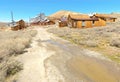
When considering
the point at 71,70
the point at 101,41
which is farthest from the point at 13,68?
the point at 101,41

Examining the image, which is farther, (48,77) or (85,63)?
(85,63)

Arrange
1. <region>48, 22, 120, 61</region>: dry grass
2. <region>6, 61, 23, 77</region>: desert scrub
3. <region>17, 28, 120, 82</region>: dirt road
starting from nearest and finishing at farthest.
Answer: <region>17, 28, 120, 82</region>: dirt road → <region>6, 61, 23, 77</region>: desert scrub → <region>48, 22, 120, 61</region>: dry grass

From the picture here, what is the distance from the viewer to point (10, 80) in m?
7.41

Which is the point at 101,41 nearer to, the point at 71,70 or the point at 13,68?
the point at 71,70

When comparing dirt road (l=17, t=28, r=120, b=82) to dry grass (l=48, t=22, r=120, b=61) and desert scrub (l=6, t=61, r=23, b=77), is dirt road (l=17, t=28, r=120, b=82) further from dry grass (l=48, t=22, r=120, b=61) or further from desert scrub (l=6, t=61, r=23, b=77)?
dry grass (l=48, t=22, r=120, b=61)

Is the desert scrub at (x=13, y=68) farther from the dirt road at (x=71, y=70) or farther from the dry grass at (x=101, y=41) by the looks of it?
the dry grass at (x=101, y=41)

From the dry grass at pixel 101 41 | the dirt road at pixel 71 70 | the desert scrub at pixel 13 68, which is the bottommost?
the dirt road at pixel 71 70

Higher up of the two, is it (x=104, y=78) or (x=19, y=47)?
(x=19, y=47)

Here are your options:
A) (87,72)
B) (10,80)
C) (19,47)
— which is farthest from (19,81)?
(19,47)

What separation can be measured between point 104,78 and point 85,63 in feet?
8.89

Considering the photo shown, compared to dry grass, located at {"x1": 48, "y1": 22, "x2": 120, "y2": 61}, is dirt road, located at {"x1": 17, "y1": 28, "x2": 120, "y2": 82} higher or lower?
lower

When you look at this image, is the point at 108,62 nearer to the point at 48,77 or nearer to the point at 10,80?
the point at 48,77

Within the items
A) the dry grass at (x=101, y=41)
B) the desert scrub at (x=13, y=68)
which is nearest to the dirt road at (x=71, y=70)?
the desert scrub at (x=13, y=68)

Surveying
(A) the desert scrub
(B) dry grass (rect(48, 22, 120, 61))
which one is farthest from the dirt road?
(B) dry grass (rect(48, 22, 120, 61))
